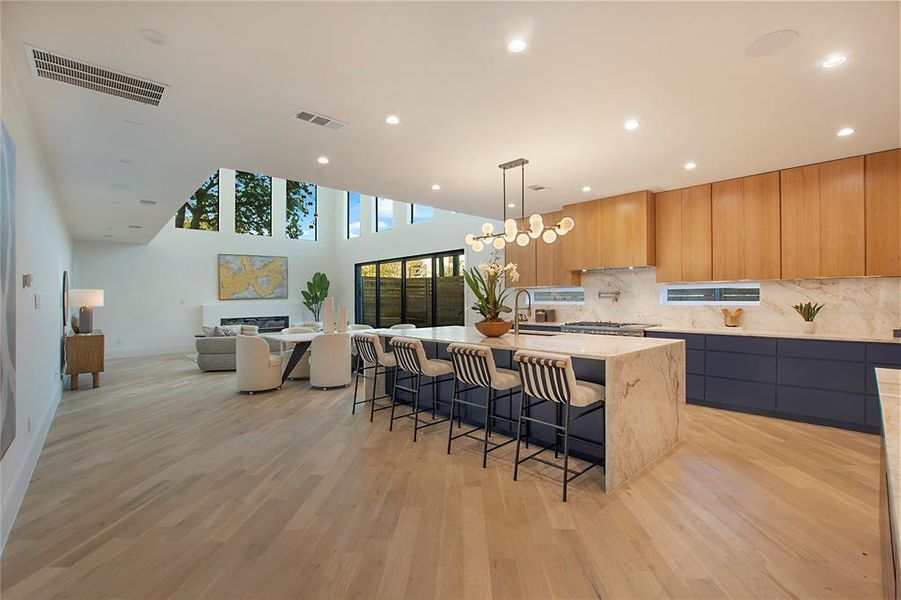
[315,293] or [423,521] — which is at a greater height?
[315,293]

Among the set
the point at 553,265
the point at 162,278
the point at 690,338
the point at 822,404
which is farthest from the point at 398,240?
the point at 822,404

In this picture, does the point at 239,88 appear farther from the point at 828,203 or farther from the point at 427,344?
the point at 828,203

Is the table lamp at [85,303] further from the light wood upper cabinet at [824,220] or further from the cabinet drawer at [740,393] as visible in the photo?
the light wood upper cabinet at [824,220]

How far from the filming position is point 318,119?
3297mm

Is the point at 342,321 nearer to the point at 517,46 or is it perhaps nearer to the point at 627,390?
the point at 627,390

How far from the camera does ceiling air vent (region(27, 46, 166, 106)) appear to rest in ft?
8.23

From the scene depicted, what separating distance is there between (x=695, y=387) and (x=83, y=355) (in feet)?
27.3

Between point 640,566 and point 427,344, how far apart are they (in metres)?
3.26

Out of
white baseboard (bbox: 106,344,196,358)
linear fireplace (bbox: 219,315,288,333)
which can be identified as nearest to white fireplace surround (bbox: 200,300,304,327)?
linear fireplace (bbox: 219,315,288,333)

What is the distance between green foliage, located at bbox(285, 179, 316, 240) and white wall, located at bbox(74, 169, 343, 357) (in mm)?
→ 452

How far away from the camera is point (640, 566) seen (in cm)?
205

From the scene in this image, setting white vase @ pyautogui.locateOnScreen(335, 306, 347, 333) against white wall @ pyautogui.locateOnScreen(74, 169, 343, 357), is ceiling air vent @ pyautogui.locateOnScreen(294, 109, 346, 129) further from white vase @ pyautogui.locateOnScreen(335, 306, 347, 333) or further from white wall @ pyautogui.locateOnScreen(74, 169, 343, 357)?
white wall @ pyautogui.locateOnScreen(74, 169, 343, 357)

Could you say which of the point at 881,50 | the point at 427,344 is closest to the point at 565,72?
the point at 881,50

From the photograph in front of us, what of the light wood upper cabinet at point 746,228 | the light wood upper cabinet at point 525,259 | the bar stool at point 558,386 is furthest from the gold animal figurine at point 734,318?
the bar stool at point 558,386
